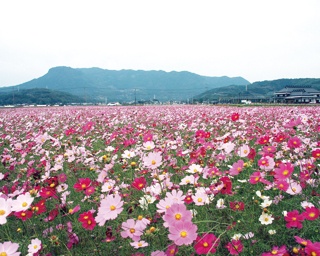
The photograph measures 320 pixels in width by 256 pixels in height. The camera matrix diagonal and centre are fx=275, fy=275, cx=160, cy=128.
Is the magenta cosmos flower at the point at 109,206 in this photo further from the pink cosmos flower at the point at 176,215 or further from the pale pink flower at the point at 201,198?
the pale pink flower at the point at 201,198

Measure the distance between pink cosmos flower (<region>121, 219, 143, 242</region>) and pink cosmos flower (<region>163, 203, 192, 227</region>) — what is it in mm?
353

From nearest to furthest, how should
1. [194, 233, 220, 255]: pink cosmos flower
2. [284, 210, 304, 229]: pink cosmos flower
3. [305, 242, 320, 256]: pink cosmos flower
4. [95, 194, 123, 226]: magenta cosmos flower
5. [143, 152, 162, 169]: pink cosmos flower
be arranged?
[305, 242, 320, 256]: pink cosmos flower, [194, 233, 220, 255]: pink cosmos flower, [95, 194, 123, 226]: magenta cosmos flower, [284, 210, 304, 229]: pink cosmos flower, [143, 152, 162, 169]: pink cosmos flower

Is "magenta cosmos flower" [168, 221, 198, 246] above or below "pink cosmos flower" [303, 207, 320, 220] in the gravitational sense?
above

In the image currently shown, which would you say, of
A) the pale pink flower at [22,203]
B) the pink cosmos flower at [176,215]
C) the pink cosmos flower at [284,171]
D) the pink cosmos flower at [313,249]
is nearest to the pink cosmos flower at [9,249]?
the pale pink flower at [22,203]

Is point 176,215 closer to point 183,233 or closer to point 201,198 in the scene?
point 183,233

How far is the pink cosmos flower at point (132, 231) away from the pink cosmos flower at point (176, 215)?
35 centimetres

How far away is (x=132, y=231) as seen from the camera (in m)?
1.27

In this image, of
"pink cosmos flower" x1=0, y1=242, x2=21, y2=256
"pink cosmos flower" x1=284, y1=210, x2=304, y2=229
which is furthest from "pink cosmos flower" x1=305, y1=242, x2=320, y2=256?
"pink cosmos flower" x1=0, y1=242, x2=21, y2=256

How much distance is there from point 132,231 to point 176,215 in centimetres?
41

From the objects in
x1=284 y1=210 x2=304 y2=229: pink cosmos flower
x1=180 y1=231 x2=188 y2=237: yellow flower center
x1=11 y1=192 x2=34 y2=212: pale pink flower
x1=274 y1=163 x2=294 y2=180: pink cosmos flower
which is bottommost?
x1=284 y1=210 x2=304 y2=229: pink cosmos flower

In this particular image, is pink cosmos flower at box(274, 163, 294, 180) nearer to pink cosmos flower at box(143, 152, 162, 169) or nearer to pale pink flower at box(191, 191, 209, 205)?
pale pink flower at box(191, 191, 209, 205)

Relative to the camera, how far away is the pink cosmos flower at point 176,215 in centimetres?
92

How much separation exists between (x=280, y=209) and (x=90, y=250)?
140 cm

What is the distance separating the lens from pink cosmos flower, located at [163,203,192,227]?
92 centimetres
